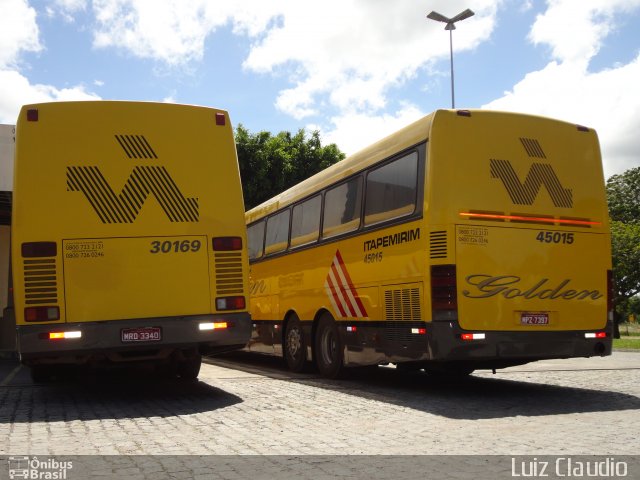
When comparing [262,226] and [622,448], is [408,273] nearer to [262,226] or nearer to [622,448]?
[622,448]

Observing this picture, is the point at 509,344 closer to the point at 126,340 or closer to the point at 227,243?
the point at 227,243

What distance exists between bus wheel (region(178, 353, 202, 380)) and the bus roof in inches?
141

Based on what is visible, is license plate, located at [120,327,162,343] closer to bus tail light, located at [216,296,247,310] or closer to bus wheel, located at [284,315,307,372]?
bus tail light, located at [216,296,247,310]

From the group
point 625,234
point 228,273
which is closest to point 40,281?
point 228,273

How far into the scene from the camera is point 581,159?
9.89 metres

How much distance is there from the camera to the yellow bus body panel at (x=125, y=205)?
8820 mm

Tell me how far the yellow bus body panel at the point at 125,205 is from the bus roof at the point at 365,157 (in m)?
2.19

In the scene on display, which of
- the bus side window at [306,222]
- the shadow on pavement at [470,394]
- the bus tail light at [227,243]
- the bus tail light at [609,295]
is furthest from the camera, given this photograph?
the bus side window at [306,222]

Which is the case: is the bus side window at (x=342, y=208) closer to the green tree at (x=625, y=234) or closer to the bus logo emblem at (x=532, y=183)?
the bus logo emblem at (x=532, y=183)

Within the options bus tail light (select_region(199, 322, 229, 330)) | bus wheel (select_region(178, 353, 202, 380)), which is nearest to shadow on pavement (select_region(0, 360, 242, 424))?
bus wheel (select_region(178, 353, 202, 380))

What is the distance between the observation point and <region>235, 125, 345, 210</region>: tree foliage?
3319 centimetres

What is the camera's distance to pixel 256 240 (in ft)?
53.4

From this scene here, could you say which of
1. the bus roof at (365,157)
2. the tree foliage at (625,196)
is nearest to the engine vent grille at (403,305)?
the bus roof at (365,157)

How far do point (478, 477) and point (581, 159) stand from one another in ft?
19.2
